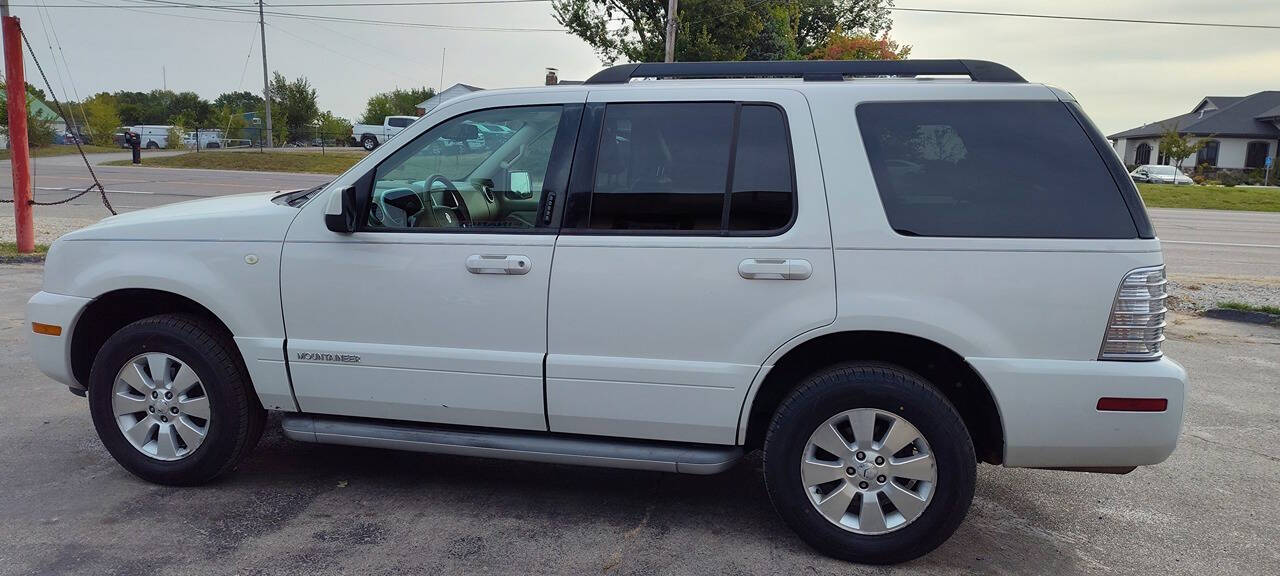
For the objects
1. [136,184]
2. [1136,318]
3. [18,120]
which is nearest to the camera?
[1136,318]

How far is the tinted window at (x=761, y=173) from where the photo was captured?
12.0 ft

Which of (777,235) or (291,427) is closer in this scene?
(777,235)

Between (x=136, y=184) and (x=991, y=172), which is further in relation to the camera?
(x=136, y=184)

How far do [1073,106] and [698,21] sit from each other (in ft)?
98.4

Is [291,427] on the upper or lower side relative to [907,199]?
lower

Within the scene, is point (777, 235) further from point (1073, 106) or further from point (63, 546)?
point (63, 546)

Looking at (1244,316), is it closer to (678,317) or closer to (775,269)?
(775,269)

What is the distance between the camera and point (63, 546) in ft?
12.1

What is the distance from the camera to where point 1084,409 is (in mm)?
3428

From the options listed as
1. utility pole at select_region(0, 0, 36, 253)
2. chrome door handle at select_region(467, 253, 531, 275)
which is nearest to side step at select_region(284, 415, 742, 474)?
chrome door handle at select_region(467, 253, 531, 275)

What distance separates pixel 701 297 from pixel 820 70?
3.78ft

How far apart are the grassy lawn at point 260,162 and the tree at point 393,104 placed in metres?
34.1

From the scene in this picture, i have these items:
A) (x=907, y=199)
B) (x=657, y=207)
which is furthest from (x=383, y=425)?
(x=907, y=199)

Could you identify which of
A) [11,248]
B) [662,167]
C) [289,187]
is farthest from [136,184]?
[662,167]
